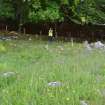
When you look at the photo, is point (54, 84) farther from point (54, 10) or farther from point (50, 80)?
point (54, 10)

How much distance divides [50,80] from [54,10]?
10.5 metres

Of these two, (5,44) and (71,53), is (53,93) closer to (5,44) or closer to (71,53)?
(71,53)

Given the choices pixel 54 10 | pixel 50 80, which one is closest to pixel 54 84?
pixel 50 80

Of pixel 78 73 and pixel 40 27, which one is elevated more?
pixel 78 73

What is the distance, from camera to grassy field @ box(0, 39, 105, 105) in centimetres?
769

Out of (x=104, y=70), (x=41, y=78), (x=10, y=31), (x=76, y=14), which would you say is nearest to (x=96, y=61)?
(x=104, y=70)

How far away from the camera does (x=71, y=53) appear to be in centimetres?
1516

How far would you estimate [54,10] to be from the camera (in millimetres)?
19359

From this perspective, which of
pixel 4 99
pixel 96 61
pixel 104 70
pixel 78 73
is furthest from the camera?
pixel 96 61

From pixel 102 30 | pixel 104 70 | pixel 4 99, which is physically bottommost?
pixel 102 30

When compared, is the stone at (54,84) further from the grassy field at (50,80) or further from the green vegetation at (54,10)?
the green vegetation at (54,10)

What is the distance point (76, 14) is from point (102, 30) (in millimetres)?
4105

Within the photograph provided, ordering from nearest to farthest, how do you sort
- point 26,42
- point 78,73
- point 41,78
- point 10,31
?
point 41,78 → point 78,73 → point 26,42 → point 10,31

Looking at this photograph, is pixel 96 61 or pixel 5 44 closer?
pixel 96 61
